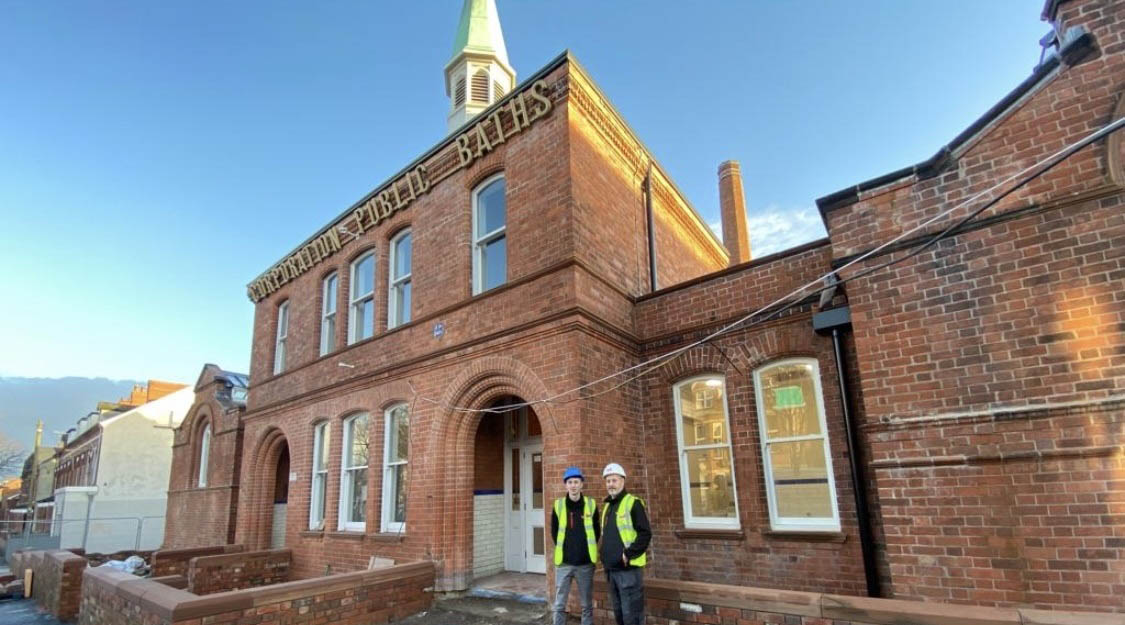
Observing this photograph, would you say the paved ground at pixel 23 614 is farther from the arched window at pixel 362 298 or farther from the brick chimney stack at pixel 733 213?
the brick chimney stack at pixel 733 213

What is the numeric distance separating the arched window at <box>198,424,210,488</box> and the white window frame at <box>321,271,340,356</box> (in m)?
8.03

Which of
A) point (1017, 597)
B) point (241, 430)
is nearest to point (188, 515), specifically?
point (241, 430)

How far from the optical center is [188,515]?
18.4m

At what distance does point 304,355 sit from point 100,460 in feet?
70.2

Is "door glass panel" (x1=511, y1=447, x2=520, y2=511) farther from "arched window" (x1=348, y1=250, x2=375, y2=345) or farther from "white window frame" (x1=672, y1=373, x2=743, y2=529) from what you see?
"arched window" (x1=348, y1=250, x2=375, y2=345)

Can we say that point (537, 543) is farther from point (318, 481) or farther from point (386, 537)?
point (318, 481)

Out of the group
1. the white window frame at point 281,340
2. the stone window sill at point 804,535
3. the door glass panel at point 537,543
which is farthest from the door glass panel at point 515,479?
the white window frame at point 281,340

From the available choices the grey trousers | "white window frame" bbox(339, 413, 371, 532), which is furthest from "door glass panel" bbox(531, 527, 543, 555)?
the grey trousers

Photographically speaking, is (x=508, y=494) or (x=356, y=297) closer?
(x=508, y=494)

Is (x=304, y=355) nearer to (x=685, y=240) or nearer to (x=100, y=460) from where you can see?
(x=685, y=240)

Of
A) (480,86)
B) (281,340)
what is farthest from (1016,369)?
(281,340)

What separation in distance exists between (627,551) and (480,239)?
6335 mm

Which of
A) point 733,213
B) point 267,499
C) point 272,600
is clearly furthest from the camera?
point 733,213

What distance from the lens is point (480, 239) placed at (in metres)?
10.3
